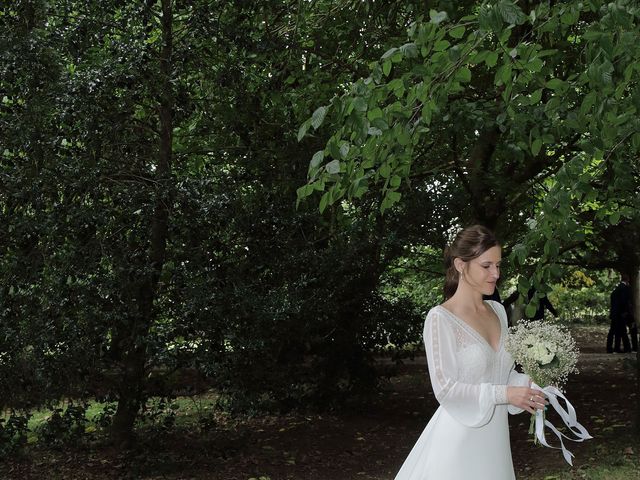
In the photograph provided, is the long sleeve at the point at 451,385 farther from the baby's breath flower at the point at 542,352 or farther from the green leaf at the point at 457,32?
the green leaf at the point at 457,32

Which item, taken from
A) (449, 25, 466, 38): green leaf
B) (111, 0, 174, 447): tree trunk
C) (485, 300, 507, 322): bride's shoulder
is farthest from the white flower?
(111, 0, 174, 447): tree trunk

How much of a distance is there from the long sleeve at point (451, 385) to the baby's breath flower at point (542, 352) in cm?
21

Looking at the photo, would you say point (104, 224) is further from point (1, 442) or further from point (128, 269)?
point (1, 442)

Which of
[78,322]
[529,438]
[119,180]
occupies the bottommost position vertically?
[529,438]

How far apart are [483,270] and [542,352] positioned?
0.50 m

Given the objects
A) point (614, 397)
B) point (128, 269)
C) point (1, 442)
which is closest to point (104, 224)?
point (128, 269)

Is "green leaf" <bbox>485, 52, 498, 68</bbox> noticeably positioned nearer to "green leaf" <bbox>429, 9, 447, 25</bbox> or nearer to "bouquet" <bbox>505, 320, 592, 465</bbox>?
"green leaf" <bbox>429, 9, 447, 25</bbox>

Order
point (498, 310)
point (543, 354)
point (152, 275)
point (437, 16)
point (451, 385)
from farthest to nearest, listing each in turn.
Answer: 1. point (152, 275)
2. point (498, 310)
3. point (451, 385)
4. point (543, 354)
5. point (437, 16)

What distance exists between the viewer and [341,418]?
1196cm

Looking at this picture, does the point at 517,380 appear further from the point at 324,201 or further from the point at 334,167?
the point at 334,167

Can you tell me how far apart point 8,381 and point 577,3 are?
6230mm

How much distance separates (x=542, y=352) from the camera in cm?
435

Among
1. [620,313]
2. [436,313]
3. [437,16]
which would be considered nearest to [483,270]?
[436,313]

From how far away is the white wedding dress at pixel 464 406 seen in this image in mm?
4496
